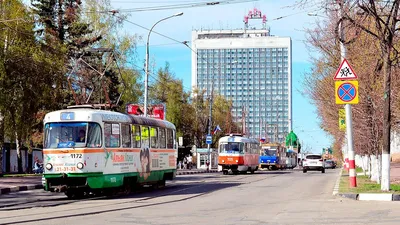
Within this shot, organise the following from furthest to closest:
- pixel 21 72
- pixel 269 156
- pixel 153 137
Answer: pixel 269 156 < pixel 21 72 < pixel 153 137

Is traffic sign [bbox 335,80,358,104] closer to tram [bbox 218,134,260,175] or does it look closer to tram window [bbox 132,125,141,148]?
tram window [bbox 132,125,141,148]

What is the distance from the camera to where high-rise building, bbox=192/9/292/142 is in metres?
136

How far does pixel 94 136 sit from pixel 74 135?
0.66 meters

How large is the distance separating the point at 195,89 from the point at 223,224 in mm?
75300

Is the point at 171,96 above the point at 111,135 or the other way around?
above

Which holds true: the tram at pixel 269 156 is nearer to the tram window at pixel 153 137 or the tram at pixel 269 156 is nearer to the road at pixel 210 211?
the tram window at pixel 153 137

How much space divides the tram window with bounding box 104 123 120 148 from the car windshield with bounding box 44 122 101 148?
20.1 inches

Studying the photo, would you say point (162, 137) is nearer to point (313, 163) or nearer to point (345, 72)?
point (345, 72)

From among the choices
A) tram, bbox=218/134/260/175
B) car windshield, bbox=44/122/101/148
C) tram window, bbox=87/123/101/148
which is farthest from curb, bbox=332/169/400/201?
tram, bbox=218/134/260/175

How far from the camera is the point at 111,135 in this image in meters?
22.4

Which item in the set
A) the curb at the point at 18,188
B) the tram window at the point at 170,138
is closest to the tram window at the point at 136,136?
the tram window at the point at 170,138

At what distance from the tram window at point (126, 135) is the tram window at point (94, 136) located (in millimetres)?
1896

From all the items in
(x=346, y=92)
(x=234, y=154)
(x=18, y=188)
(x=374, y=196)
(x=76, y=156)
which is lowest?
(x=18, y=188)

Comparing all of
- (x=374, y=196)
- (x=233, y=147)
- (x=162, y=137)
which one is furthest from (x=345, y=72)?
(x=233, y=147)
